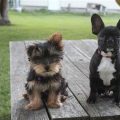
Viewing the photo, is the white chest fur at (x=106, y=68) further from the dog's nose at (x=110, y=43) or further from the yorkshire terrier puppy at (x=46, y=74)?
the yorkshire terrier puppy at (x=46, y=74)

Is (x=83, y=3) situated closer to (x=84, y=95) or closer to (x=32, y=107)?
(x=84, y=95)

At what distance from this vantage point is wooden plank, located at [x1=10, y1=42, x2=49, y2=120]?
3.72 m

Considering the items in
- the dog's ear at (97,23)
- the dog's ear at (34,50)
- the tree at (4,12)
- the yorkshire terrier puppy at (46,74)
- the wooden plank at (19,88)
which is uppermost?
the dog's ear at (97,23)

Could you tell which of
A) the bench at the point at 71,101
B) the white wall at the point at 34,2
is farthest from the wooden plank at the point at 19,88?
the white wall at the point at 34,2

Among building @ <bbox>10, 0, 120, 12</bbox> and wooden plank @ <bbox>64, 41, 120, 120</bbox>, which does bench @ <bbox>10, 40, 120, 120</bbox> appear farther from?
building @ <bbox>10, 0, 120, 12</bbox>

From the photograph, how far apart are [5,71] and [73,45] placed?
4.33ft

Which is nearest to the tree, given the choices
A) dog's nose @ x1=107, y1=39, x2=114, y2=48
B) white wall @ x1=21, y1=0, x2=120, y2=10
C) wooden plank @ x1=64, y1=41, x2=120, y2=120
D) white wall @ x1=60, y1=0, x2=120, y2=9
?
wooden plank @ x1=64, y1=41, x2=120, y2=120

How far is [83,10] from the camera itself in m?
37.0

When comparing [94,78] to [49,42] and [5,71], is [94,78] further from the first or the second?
[5,71]

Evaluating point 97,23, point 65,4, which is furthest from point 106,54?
point 65,4

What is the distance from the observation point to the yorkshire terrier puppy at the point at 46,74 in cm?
372

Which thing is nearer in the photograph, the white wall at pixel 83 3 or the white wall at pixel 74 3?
the white wall at pixel 74 3

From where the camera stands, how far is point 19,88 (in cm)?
458

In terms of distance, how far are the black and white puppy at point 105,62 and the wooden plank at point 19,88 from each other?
0.55 m
